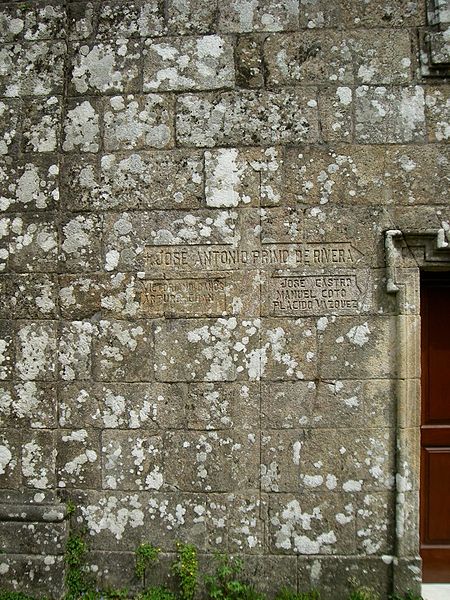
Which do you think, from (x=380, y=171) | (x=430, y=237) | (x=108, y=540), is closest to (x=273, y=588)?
(x=108, y=540)

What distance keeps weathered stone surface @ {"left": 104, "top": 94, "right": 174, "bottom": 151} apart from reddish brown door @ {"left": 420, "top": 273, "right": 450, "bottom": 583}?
2142 mm

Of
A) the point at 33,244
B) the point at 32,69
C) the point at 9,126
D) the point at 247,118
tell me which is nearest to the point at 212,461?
the point at 33,244

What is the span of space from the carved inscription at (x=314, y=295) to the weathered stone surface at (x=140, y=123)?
1.29 metres

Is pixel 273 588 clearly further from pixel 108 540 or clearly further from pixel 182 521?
pixel 108 540

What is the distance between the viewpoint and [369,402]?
351cm

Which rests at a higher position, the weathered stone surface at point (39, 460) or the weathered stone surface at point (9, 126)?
the weathered stone surface at point (9, 126)

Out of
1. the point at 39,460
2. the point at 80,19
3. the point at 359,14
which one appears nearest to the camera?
the point at 39,460

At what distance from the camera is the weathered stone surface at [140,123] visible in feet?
12.0

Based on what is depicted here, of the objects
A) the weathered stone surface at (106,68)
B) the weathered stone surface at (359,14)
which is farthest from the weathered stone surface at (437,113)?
the weathered stone surface at (106,68)

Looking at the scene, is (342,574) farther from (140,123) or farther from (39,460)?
(140,123)

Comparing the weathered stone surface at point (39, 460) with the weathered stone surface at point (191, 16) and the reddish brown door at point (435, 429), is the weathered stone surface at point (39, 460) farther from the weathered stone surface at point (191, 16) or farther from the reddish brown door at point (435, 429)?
the weathered stone surface at point (191, 16)

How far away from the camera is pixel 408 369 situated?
3.49m

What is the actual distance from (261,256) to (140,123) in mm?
1263

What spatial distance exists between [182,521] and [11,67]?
3.36m
